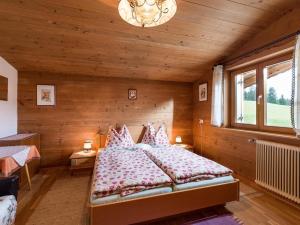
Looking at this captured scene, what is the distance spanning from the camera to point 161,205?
1835 millimetres

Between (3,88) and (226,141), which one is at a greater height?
(3,88)

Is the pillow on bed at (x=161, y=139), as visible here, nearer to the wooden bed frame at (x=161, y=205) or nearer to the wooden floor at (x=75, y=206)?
the wooden floor at (x=75, y=206)

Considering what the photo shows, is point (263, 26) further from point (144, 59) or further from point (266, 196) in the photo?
point (266, 196)

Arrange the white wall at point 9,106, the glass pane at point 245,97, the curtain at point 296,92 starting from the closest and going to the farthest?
the curtain at point 296,92
the white wall at point 9,106
the glass pane at point 245,97

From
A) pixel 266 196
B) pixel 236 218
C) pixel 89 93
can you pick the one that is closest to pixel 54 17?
pixel 89 93

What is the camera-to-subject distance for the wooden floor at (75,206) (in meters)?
1.95

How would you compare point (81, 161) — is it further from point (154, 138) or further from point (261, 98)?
point (261, 98)

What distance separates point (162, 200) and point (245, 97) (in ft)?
8.29

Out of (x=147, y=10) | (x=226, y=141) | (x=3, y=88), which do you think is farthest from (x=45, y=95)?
(x=226, y=141)

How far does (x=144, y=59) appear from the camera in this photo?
3.35m

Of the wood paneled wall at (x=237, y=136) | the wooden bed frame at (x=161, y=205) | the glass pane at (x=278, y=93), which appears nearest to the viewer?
the wooden bed frame at (x=161, y=205)

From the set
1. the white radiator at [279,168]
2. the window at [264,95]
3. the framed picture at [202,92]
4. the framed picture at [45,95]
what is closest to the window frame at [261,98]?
the window at [264,95]

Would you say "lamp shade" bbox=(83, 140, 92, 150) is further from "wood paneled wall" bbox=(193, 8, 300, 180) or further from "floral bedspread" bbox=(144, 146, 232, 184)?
"wood paneled wall" bbox=(193, 8, 300, 180)

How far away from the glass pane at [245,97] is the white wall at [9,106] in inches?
165
